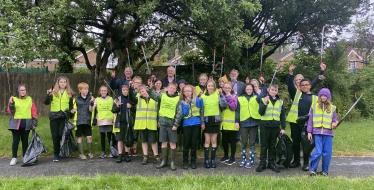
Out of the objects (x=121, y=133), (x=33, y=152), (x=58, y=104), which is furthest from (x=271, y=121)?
(x=33, y=152)

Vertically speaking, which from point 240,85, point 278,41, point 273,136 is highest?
point 278,41

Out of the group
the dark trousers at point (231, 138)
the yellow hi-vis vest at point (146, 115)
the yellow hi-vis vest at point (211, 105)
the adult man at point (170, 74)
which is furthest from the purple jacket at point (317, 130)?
the adult man at point (170, 74)

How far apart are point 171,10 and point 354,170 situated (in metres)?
7.14

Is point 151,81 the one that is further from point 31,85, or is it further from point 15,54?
point 31,85

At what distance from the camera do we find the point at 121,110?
721cm

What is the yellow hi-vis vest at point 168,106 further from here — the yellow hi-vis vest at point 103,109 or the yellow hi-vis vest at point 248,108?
the yellow hi-vis vest at point 103,109

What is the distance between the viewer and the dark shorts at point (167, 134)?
662 cm

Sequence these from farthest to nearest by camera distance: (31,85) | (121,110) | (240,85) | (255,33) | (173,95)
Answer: (255,33) < (31,85) < (240,85) < (121,110) < (173,95)

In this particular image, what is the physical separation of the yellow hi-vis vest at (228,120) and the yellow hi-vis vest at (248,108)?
205 millimetres

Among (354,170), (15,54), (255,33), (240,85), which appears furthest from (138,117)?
(255,33)

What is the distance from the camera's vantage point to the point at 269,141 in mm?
6559

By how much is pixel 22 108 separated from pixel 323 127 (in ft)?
20.4

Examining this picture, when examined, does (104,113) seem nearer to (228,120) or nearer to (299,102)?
A: (228,120)

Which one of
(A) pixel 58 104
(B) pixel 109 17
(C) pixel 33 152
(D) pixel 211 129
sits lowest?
(C) pixel 33 152
